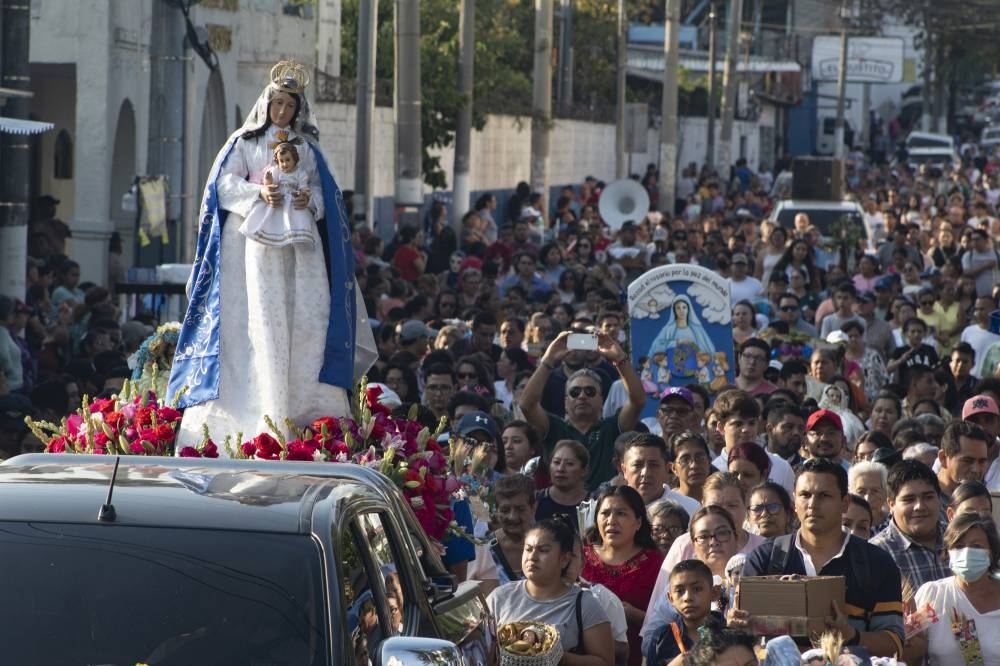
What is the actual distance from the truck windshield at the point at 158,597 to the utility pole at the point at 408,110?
1922cm

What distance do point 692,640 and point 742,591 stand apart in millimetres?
636

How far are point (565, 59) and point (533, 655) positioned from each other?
4126cm

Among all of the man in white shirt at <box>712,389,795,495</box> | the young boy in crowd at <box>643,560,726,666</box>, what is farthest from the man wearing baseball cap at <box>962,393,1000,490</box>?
the young boy in crowd at <box>643,560,726,666</box>

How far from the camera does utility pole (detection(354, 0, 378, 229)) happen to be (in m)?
24.5

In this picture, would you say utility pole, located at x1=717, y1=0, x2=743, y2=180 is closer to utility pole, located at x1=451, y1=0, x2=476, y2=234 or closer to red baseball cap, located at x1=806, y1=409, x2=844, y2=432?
utility pole, located at x1=451, y1=0, x2=476, y2=234

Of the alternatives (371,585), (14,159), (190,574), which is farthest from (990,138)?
(190,574)

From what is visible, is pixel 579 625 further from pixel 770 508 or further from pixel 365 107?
pixel 365 107

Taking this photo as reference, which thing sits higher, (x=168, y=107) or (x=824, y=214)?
(x=168, y=107)

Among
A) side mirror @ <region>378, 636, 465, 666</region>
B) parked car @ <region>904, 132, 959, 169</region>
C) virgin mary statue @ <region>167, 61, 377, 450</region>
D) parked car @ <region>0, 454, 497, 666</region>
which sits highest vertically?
parked car @ <region>904, 132, 959, 169</region>

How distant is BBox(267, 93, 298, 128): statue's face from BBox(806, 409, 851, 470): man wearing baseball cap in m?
4.28

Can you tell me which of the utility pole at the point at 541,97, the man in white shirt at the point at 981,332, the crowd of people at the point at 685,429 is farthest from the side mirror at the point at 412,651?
the utility pole at the point at 541,97

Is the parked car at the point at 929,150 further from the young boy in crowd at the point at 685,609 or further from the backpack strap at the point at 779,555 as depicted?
the young boy in crowd at the point at 685,609

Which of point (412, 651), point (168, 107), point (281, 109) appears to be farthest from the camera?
point (168, 107)

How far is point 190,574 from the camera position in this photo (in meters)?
5.61
